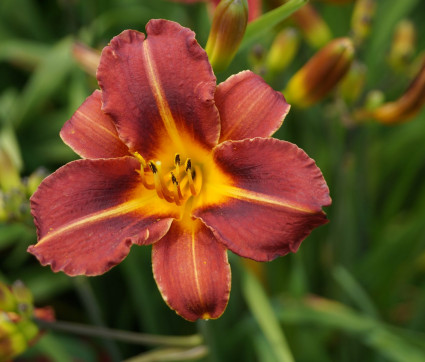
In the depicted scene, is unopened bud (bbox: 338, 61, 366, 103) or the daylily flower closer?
the daylily flower

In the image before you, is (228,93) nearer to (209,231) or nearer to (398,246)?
(209,231)

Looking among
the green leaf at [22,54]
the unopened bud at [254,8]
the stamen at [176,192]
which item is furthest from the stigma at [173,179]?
the green leaf at [22,54]

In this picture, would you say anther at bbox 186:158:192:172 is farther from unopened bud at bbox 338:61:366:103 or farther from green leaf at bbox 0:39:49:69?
green leaf at bbox 0:39:49:69

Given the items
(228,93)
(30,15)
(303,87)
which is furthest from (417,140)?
(30,15)

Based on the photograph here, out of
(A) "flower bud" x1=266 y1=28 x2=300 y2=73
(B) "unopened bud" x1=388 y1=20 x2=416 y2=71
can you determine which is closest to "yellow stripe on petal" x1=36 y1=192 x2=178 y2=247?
(A) "flower bud" x1=266 y1=28 x2=300 y2=73

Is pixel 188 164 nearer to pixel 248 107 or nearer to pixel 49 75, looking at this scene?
pixel 248 107

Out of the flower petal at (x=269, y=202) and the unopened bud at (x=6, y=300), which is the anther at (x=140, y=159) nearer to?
the flower petal at (x=269, y=202)

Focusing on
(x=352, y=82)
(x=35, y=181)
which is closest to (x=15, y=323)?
(x=35, y=181)
